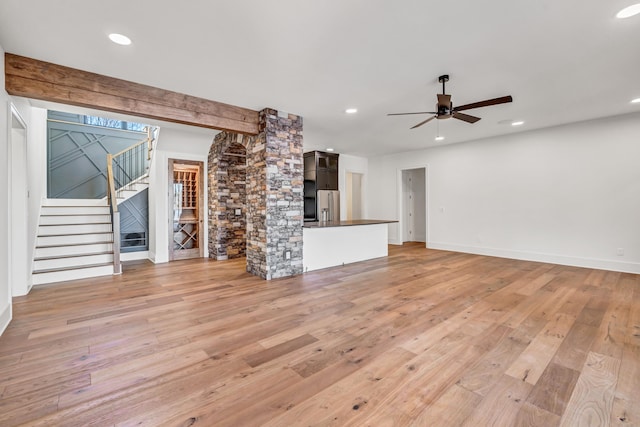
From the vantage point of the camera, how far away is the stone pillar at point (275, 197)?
4539 mm

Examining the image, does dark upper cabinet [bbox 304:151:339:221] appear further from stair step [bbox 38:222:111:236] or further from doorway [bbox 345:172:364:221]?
stair step [bbox 38:222:111:236]

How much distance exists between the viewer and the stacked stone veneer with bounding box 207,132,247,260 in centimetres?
619

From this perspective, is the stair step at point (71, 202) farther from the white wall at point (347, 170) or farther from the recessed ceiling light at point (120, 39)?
the white wall at point (347, 170)

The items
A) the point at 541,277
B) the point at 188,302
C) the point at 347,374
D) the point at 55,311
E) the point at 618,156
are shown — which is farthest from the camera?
the point at 618,156

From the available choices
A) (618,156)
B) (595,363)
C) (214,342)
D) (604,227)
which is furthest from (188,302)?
(618,156)

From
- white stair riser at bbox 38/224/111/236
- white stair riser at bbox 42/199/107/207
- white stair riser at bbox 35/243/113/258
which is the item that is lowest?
white stair riser at bbox 35/243/113/258

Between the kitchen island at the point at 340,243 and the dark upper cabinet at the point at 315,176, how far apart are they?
6.67ft

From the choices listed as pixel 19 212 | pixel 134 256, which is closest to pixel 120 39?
pixel 19 212

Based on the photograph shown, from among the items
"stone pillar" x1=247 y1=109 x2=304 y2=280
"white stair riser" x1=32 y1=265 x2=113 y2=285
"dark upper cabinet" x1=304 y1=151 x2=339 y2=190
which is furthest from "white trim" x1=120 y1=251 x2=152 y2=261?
"dark upper cabinet" x1=304 y1=151 x2=339 y2=190

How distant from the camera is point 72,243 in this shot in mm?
4910

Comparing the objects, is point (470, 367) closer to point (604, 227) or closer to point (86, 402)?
point (86, 402)

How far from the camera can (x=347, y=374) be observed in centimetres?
200

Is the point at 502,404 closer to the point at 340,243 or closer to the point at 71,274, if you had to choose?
the point at 340,243

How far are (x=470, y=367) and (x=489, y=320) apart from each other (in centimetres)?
106
